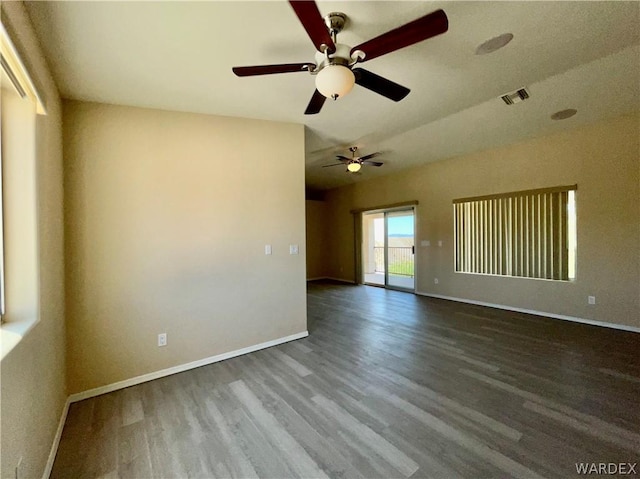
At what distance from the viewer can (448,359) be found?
2791 mm

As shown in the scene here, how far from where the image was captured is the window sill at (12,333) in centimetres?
112

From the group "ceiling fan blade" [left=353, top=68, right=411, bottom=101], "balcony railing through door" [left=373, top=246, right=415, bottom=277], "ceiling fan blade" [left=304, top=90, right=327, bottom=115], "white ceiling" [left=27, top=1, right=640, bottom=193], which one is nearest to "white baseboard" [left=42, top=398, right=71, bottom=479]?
"white ceiling" [left=27, top=1, right=640, bottom=193]

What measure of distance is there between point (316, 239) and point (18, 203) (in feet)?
24.2

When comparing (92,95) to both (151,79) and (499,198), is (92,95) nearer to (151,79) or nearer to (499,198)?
(151,79)

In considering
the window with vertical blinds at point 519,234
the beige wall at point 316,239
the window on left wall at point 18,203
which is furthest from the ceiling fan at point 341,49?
the beige wall at point 316,239

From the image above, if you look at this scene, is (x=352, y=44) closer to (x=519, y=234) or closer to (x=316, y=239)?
(x=519, y=234)

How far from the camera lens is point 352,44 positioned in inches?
81.0

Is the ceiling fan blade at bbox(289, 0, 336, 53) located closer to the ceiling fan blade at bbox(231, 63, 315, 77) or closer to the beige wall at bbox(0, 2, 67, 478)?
the ceiling fan blade at bbox(231, 63, 315, 77)

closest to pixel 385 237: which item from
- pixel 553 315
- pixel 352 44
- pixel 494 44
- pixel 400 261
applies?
pixel 400 261

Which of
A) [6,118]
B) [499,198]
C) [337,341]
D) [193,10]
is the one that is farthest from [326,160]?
[6,118]

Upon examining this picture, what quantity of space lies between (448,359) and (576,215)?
3126mm

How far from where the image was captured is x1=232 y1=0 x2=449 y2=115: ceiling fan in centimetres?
142

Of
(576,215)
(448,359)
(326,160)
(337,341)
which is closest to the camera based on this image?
(448,359)

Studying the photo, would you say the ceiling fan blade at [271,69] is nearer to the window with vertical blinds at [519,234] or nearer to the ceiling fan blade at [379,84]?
the ceiling fan blade at [379,84]
